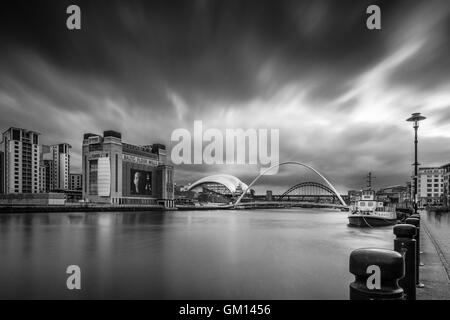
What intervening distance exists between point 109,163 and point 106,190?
513 inches

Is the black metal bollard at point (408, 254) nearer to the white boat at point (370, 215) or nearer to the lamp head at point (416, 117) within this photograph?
the lamp head at point (416, 117)

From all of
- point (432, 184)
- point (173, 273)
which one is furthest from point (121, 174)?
point (432, 184)

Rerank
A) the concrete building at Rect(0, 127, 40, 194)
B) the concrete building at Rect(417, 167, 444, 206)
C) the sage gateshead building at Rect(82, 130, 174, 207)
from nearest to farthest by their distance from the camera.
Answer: the concrete building at Rect(0, 127, 40, 194) < the sage gateshead building at Rect(82, 130, 174, 207) < the concrete building at Rect(417, 167, 444, 206)

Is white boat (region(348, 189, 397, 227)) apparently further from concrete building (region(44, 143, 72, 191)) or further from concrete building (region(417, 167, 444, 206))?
concrete building (region(44, 143, 72, 191))

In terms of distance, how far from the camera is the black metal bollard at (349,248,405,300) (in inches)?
87.6

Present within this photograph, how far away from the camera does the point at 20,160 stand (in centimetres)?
14062

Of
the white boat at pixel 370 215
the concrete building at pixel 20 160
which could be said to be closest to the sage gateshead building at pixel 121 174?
the concrete building at pixel 20 160

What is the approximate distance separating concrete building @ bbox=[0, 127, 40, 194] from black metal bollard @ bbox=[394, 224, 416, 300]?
164715mm

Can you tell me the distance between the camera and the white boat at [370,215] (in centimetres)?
4966

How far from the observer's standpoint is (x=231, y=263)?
20.1 m

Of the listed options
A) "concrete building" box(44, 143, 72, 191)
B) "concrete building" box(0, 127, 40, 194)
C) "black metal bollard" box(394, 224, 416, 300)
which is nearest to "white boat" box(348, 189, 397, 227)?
"black metal bollard" box(394, 224, 416, 300)
